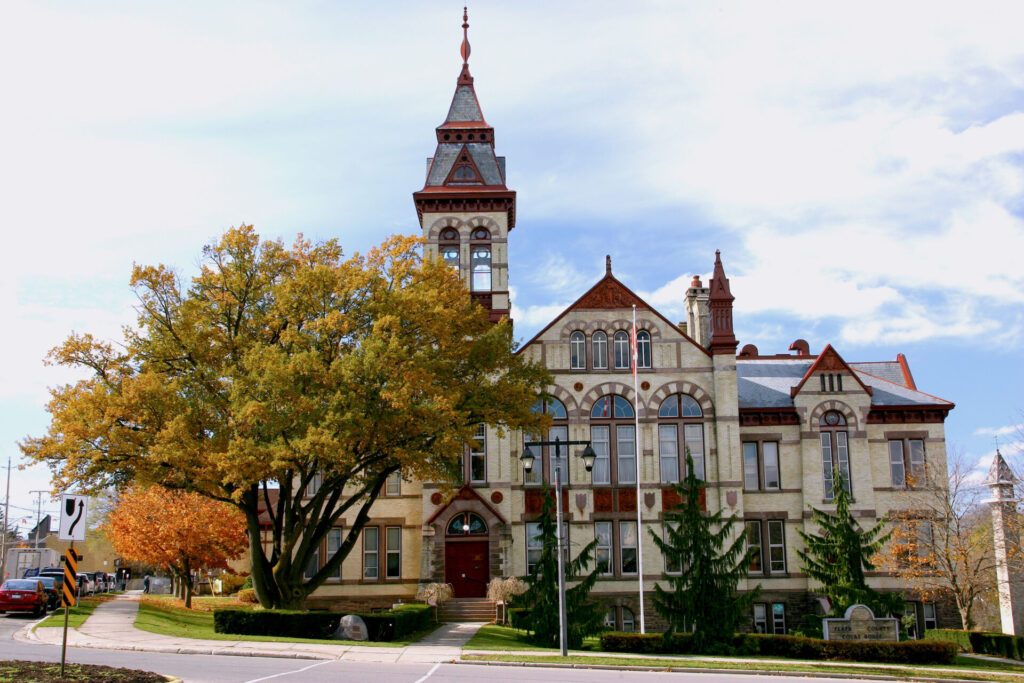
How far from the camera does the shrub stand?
28455mm

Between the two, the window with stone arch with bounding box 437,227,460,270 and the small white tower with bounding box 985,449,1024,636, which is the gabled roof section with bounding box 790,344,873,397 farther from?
the window with stone arch with bounding box 437,227,460,270

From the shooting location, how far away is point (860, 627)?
30.4 m

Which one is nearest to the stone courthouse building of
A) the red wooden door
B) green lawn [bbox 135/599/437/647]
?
the red wooden door

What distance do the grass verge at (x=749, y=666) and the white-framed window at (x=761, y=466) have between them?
1662 cm

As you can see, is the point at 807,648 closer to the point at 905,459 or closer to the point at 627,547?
the point at 627,547

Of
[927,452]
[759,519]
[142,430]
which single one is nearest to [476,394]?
[142,430]

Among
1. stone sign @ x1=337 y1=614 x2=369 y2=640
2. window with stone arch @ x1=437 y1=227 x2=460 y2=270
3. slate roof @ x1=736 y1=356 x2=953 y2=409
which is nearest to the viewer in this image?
stone sign @ x1=337 y1=614 x2=369 y2=640

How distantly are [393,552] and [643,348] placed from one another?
559 inches

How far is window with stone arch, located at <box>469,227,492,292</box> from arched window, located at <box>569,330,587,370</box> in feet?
15.3

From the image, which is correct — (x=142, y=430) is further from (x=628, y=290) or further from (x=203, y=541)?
(x=628, y=290)

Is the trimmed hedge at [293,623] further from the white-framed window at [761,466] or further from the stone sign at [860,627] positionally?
the white-framed window at [761,466]

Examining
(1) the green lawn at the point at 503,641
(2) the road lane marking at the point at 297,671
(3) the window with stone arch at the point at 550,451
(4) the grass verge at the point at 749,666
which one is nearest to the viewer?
(2) the road lane marking at the point at 297,671

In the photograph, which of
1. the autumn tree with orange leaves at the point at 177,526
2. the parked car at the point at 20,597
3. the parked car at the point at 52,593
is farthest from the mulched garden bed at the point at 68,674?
the autumn tree with orange leaves at the point at 177,526

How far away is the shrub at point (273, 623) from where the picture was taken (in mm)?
28455
